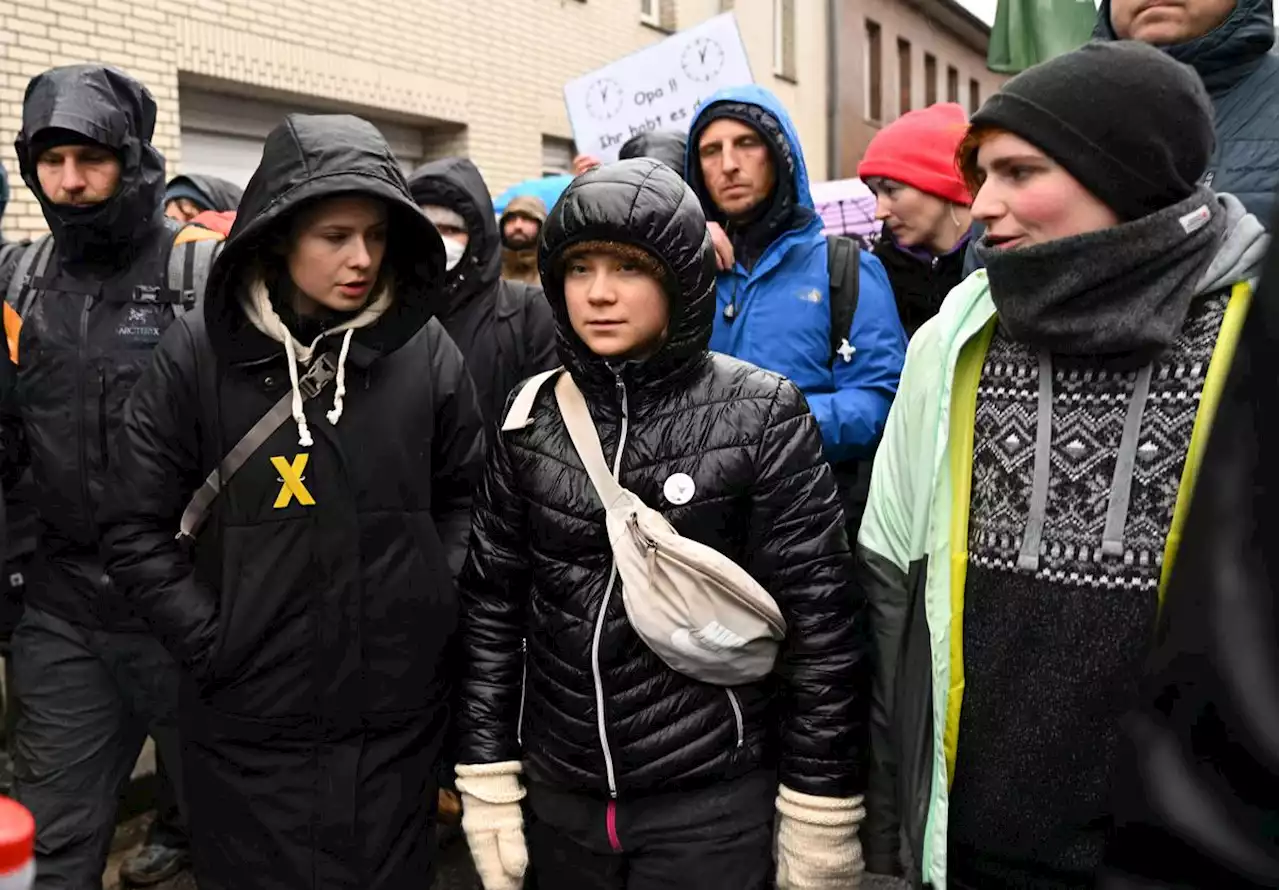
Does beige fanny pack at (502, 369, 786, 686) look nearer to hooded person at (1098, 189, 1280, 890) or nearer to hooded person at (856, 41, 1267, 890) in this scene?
hooded person at (856, 41, 1267, 890)

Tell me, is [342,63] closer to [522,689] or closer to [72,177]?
[72,177]

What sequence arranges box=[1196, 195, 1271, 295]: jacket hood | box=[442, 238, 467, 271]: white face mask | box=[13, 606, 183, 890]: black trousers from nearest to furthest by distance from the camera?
box=[1196, 195, 1271, 295]: jacket hood, box=[13, 606, 183, 890]: black trousers, box=[442, 238, 467, 271]: white face mask

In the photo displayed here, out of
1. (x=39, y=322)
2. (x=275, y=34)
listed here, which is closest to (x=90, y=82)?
(x=39, y=322)

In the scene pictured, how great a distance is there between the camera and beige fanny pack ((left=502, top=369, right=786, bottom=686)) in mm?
1856

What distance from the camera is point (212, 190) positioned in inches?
208

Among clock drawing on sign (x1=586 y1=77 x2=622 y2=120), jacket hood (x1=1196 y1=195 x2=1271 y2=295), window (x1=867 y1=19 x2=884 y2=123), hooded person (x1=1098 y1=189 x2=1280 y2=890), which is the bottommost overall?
hooded person (x1=1098 y1=189 x2=1280 y2=890)

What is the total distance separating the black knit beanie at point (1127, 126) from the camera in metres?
1.50

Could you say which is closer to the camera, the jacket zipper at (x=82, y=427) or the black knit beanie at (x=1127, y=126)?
the black knit beanie at (x=1127, y=126)

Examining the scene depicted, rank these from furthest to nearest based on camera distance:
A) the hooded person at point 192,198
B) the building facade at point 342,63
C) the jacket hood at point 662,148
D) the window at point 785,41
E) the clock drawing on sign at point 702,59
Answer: the window at point 785,41 → the building facade at point 342,63 → the clock drawing on sign at point 702,59 → the hooded person at point 192,198 → the jacket hood at point 662,148

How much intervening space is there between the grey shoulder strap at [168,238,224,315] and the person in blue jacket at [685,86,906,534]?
1.41 meters

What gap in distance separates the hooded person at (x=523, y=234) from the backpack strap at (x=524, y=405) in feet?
7.61

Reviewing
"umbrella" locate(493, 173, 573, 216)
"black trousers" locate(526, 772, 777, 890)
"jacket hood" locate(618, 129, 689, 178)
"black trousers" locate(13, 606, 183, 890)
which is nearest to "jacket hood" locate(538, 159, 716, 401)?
"black trousers" locate(526, 772, 777, 890)

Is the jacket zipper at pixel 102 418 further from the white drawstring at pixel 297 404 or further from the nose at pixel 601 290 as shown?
the nose at pixel 601 290

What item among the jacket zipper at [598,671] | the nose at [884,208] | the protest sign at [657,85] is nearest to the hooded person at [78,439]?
the jacket zipper at [598,671]
